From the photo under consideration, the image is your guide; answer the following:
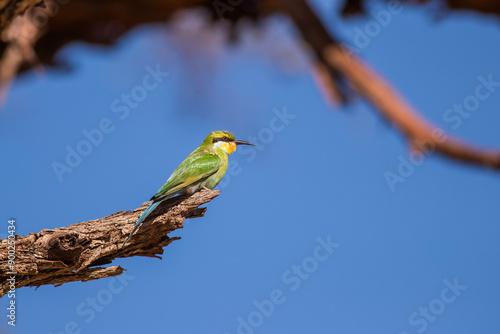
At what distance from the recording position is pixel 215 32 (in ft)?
9.59

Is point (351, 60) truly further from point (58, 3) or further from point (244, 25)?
point (58, 3)

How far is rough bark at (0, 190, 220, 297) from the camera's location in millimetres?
3207

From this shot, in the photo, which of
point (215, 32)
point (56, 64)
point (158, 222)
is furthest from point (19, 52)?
point (158, 222)

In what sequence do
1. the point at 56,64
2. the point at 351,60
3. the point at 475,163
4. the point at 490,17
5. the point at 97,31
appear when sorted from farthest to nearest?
the point at 56,64
the point at 97,31
the point at 490,17
the point at 351,60
the point at 475,163

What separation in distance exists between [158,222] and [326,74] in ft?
7.52

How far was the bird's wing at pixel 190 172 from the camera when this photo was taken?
404cm

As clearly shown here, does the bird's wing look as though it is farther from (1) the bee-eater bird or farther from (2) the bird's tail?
(2) the bird's tail

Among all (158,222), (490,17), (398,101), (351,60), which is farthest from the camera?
(158,222)

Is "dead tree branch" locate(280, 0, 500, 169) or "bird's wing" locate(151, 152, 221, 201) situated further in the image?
"bird's wing" locate(151, 152, 221, 201)

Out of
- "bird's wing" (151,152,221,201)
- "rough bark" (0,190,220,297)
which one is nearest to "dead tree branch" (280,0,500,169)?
"rough bark" (0,190,220,297)

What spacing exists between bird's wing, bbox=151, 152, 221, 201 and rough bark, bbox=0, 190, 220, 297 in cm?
31

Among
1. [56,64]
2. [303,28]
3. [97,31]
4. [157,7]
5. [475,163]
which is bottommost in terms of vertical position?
[475,163]

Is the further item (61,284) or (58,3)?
(61,284)

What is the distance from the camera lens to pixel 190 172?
4430 millimetres
